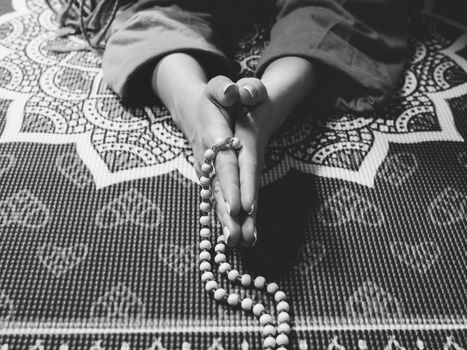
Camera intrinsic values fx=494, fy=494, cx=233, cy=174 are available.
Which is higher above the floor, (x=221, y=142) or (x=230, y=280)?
(x=221, y=142)

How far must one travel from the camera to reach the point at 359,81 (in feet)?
2.39

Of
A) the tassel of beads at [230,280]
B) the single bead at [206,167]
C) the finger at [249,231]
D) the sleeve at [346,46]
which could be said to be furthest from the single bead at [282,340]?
the sleeve at [346,46]

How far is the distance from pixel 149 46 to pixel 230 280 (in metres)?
0.37

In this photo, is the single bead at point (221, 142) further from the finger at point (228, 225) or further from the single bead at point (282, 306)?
the single bead at point (282, 306)

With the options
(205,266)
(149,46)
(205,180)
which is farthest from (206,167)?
(149,46)

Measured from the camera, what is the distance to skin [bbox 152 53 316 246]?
553mm

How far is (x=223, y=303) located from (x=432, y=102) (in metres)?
0.49

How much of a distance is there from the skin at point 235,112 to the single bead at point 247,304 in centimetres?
6

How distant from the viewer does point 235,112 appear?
635 mm

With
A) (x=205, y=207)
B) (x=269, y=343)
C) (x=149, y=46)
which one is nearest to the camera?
(x=269, y=343)

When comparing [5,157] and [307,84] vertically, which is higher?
[307,84]

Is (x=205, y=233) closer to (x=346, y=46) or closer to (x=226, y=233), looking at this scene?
(x=226, y=233)

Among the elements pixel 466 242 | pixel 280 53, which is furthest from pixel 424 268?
pixel 280 53

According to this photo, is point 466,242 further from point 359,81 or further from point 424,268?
point 359,81
